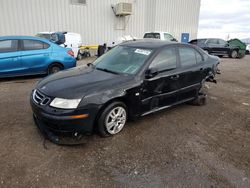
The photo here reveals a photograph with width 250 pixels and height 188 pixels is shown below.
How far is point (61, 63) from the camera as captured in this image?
287 inches

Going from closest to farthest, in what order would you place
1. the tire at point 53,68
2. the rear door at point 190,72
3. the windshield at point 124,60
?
the windshield at point 124,60, the rear door at point 190,72, the tire at point 53,68

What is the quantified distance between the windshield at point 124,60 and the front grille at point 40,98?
122cm

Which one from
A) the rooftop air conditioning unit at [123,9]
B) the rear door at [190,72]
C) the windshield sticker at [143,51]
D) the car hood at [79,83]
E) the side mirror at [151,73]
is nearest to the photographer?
the car hood at [79,83]

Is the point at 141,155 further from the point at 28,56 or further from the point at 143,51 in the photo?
the point at 28,56

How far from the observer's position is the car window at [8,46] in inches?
254

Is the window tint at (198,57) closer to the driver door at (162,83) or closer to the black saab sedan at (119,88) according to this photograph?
the black saab sedan at (119,88)

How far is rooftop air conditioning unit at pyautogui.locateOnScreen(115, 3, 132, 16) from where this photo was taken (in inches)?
610

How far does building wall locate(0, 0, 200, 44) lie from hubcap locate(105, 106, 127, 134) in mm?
12304

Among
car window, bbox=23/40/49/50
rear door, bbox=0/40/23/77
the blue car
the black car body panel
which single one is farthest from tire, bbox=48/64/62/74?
the black car body panel

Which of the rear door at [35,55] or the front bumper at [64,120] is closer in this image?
the front bumper at [64,120]

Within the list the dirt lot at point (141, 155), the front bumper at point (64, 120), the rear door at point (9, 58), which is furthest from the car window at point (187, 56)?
the rear door at point (9, 58)

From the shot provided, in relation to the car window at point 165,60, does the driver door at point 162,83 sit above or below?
below

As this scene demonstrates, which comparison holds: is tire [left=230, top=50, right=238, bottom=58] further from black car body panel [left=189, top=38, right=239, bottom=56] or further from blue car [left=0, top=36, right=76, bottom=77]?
blue car [left=0, top=36, right=76, bottom=77]

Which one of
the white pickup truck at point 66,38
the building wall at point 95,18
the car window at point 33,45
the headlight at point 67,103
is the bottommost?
the headlight at point 67,103
